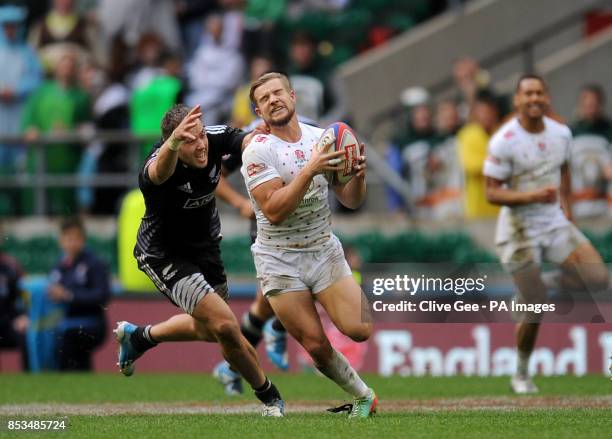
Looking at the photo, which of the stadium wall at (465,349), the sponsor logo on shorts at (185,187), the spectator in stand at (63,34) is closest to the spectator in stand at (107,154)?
the spectator in stand at (63,34)

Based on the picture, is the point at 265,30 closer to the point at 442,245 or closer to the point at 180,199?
the point at 442,245

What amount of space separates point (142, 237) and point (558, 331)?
6213mm

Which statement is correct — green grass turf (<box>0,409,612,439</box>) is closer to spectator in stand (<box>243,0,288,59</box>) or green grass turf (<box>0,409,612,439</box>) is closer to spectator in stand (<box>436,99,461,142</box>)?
spectator in stand (<box>436,99,461,142</box>)

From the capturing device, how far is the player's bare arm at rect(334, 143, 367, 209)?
1043 cm

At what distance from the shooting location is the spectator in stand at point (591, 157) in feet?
57.2

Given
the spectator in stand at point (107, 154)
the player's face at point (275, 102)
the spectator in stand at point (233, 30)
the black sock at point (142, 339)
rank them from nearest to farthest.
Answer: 1. the player's face at point (275, 102)
2. the black sock at point (142, 339)
3. the spectator in stand at point (107, 154)
4. the spectator in stand at point (233, 30)

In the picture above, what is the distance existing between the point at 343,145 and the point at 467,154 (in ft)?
23.9

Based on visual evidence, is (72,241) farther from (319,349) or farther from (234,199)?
(319,349)

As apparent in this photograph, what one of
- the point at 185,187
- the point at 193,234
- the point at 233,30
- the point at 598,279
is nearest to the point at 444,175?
the point at 233,30

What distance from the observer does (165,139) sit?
10.8 metres

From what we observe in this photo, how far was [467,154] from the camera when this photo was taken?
17.4 m

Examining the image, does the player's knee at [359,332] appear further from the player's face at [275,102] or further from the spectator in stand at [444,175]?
the spectator in stand at [444,175]

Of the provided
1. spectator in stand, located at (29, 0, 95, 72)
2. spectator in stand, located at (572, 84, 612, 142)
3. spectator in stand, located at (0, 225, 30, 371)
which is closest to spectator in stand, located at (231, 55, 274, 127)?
spectator in stand, located at (29, 0, 95, 72)

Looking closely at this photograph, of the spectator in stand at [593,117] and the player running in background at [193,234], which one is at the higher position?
the spectator in stand at [593,117]
